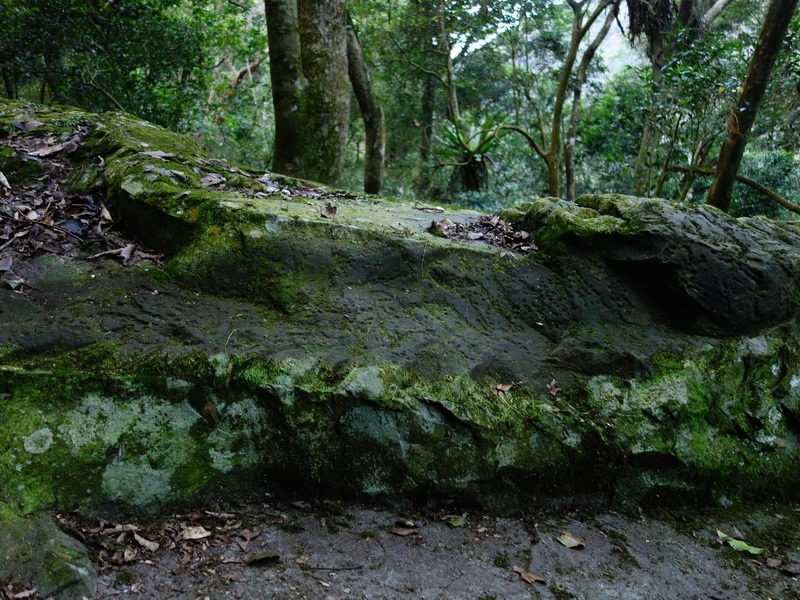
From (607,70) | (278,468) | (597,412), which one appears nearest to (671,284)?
(597,412)

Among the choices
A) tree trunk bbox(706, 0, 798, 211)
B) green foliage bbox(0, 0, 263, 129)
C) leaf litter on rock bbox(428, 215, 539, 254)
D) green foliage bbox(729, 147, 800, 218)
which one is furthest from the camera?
green foliage bbox(729, 147, 800, 218)

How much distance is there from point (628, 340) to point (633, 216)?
835 mm

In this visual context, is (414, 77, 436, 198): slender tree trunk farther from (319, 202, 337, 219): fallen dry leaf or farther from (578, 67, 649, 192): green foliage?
(319, 202, 337, 219): fallen dry leaf

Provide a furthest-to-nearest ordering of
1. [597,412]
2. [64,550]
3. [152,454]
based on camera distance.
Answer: [597,412]
[152,454]
[64,550]

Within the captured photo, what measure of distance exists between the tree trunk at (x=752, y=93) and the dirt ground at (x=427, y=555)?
13.3ft

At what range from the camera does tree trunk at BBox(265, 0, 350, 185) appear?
5820mm

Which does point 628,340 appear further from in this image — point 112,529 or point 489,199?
point 489,199

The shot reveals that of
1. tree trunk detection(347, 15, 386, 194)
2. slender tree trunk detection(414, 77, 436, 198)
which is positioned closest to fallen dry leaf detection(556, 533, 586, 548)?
tree trunk detection(347, 15, 386, 194)

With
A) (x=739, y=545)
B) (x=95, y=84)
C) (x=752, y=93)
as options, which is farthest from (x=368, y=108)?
(x=739, y=545)

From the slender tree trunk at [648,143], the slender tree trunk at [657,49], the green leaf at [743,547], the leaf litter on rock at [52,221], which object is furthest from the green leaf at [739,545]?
the slender tree trunk at [657,49]

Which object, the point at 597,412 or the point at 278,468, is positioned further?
the point at 597,412

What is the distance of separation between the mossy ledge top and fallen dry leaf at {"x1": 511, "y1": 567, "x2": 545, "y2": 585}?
1.39ft

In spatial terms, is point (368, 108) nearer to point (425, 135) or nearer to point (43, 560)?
point (425, 135)

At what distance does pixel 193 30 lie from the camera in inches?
337
